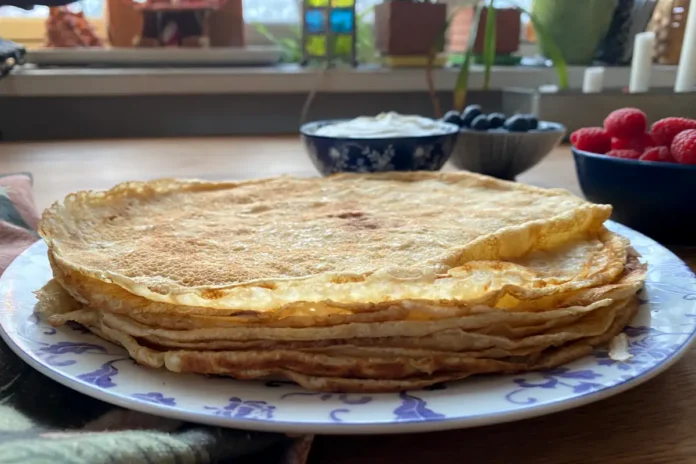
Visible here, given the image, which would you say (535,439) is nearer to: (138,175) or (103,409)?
(103,409)

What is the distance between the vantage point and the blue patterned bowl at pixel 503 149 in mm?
1290

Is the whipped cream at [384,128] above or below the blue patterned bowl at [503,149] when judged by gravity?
above

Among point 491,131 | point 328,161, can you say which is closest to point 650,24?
point 491,131

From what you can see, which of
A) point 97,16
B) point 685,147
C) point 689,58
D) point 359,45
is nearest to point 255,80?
point 359,45

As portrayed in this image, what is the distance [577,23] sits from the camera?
2240 millimetres

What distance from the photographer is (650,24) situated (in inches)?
88.3

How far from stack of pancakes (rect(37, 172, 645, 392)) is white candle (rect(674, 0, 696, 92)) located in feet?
2.77

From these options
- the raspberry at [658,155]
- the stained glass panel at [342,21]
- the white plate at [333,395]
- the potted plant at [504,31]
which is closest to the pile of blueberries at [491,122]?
the raspberry at [658,155]

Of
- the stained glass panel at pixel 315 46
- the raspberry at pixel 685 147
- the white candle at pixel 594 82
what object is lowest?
the raspberry at pixel 685 147

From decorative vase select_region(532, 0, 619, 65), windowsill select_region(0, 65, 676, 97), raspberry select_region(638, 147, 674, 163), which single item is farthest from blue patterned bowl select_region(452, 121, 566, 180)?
decorative vase select_region(532, 0, 619, 65)

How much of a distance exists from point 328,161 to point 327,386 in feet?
2.54

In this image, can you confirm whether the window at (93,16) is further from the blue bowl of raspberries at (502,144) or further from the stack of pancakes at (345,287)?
the stack of pancakes at (345,287)

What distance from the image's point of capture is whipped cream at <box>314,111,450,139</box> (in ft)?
3.94

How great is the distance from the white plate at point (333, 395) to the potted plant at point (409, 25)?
181 cm
